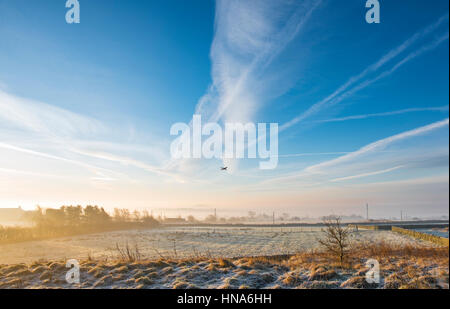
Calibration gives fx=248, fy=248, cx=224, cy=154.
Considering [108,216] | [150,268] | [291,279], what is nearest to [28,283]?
[150,268]

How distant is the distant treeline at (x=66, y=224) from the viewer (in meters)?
38.1

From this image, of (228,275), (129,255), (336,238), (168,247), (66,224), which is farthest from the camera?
(66,224)

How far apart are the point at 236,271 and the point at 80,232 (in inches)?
2101

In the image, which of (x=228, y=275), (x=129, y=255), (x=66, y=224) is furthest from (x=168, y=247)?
(x=66, y=224)

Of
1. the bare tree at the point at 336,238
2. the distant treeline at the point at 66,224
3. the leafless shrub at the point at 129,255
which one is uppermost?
the bare tree at the point at 336,238

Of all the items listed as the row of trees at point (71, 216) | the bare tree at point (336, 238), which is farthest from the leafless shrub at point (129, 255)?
the row of trees at point (71, 216)

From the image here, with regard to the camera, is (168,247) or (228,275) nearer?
(228,275)

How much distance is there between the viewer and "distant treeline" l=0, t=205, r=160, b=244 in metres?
38.1

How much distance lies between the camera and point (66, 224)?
2205 inches

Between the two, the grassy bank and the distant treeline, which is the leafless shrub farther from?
the distant treeline

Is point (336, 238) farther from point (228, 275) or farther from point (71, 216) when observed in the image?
point (71, 216)

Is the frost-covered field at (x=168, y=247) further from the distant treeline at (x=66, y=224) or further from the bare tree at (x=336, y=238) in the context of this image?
the bare tree at (x=336, y=238)
